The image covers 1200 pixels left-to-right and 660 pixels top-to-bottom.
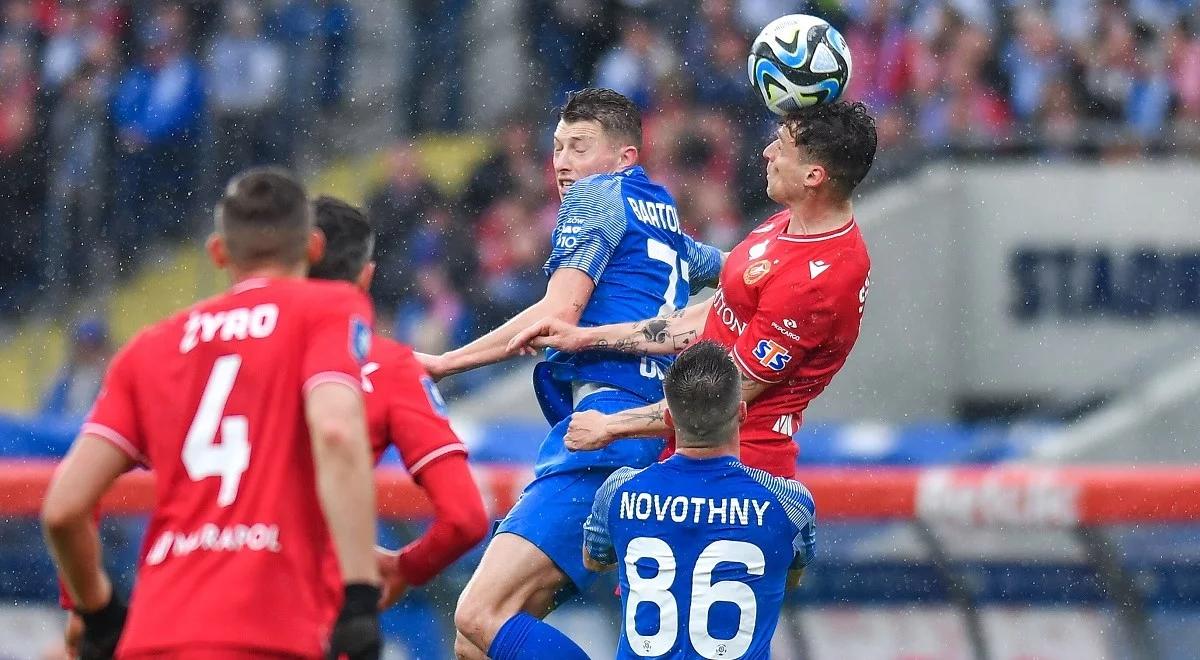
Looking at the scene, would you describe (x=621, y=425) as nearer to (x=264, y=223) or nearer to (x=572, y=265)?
(x=572, y=265)

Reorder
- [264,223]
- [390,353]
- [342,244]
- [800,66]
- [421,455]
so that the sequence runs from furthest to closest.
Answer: [800,66] < [342,244] < [390,353] < [421,455] < [264,223]

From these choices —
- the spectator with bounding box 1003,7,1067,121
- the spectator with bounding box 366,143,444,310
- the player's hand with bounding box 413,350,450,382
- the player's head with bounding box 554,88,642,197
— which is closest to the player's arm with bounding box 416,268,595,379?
the player's hand with bounding box 413,350,450,382

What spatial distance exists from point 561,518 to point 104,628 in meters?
2.01

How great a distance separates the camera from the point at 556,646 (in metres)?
5.87

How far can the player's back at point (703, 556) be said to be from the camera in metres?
5.23

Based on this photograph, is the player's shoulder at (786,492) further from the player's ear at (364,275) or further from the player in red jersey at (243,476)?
the player in red jersey at (243,476)

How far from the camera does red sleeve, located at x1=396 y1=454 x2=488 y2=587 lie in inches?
175

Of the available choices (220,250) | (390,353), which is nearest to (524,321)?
(390,353)

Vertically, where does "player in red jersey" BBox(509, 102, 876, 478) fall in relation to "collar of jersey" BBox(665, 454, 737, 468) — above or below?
above

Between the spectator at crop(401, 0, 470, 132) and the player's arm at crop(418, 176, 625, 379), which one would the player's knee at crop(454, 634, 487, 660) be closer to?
the player's arm at crop(418, 176, 625, 379)

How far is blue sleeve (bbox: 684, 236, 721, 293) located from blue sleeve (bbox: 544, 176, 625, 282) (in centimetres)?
49

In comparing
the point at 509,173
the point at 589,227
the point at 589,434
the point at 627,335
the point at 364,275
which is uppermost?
the point at 364,275

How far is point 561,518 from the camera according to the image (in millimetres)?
6082

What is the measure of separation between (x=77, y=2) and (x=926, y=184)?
7653 millimetres
